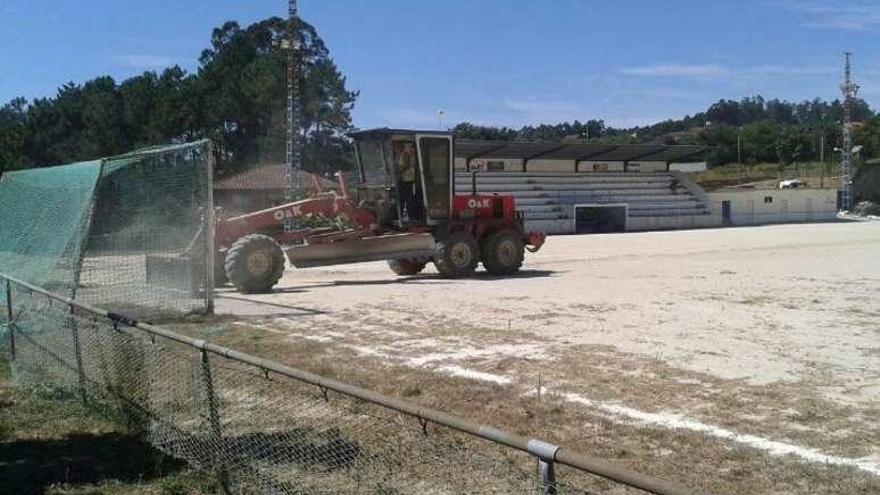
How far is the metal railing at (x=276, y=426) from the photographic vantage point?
166 inches

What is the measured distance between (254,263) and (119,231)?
5.51 meters

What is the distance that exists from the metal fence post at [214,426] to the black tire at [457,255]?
15.0 m

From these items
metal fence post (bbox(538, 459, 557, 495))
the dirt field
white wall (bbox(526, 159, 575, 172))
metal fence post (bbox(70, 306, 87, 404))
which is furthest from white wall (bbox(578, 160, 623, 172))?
metal fence post (bbox(538, 459, 557, 495))

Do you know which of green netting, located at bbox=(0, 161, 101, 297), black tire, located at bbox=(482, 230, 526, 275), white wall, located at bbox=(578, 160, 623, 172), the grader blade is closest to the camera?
green netting, located at bbox=(0, 161, 101, 297)

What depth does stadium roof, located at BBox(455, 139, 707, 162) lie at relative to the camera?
2450 inches

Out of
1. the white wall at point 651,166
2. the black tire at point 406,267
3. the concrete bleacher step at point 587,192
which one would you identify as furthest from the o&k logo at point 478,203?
the white wall at point 651,166

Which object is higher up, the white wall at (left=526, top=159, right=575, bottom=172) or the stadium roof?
the stadium roof

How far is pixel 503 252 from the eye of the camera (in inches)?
874

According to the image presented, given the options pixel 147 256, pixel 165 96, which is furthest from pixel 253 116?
pixel 147 256

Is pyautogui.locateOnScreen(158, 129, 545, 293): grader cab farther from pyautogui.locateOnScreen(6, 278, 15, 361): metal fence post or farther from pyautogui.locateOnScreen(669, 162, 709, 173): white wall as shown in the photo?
pyautogui.locateOnScreen(669, 162, 709, 173): white wall

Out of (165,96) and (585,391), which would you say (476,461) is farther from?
(165,96)

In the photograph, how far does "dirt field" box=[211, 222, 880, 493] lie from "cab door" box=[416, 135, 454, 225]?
168cm

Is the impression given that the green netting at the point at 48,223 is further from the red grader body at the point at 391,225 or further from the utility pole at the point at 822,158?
the utility pole at the point at 822,158

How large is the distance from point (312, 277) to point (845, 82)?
272ft
